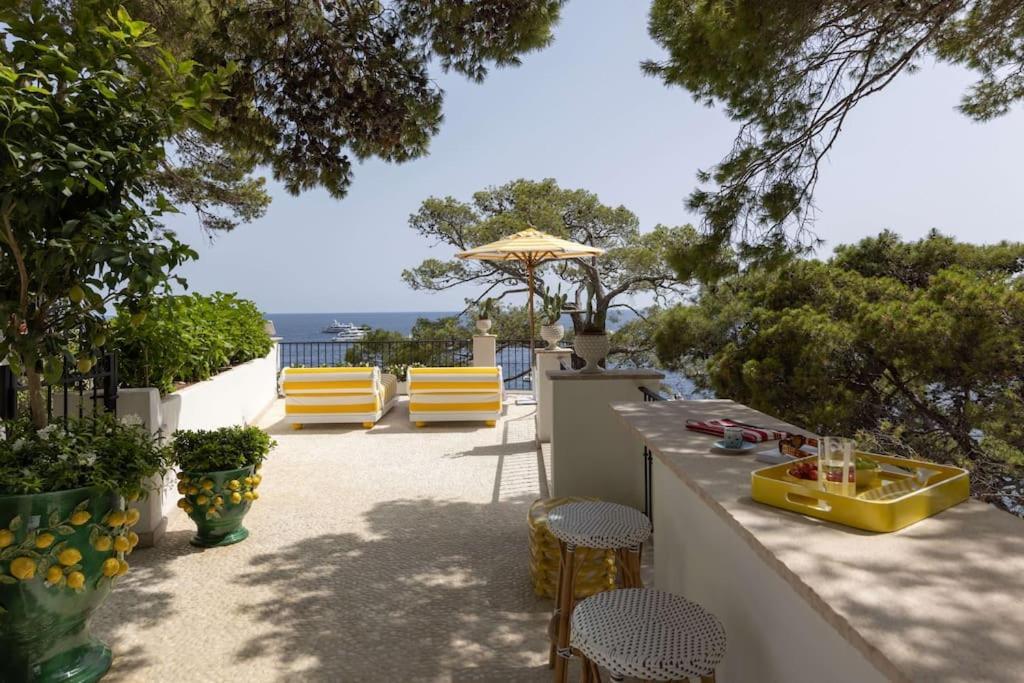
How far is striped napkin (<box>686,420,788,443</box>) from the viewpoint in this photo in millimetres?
1910

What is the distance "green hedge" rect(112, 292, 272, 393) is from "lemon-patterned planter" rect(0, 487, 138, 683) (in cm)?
65

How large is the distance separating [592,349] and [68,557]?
106 inches

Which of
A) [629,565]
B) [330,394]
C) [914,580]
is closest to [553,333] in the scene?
[330,394]

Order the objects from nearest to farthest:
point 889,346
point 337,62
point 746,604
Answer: point 746,604, point 337,62, point 889,346

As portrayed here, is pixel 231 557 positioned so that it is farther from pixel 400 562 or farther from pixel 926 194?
pixel 926 194

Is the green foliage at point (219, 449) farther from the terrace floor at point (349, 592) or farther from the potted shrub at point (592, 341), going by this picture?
the potted shrub at point (592, 341)

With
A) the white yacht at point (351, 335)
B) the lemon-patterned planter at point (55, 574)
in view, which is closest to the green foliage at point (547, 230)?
the white yacht at point (351, 335)

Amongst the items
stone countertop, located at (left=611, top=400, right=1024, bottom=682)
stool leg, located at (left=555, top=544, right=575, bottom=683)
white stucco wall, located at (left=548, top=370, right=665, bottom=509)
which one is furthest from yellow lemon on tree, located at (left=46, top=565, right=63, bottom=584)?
white stucco wall, located at (left=548, top=370, right=665, bottom=509)

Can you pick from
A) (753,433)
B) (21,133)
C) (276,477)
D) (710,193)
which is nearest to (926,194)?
(710,193)

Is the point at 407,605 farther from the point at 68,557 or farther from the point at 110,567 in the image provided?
the point at 68,557

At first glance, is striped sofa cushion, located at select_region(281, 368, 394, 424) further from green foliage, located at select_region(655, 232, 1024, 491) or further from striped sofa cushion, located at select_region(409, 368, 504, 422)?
green foliage, located at select_region(655, 232, 1024, 491)

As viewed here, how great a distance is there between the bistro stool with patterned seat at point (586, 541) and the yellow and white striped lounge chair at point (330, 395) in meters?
5.11

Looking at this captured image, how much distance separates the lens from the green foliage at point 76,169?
1831 mm

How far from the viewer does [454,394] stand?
23.4 ft
